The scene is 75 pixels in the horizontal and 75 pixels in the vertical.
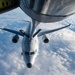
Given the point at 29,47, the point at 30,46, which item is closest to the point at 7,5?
the point at 30,46

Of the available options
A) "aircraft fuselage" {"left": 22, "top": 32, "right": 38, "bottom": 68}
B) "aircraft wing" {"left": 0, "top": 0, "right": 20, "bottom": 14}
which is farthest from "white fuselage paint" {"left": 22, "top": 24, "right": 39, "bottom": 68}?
"aircraft wing" {"left": 0, "top": 0, "right": 20, "bottom": 14}

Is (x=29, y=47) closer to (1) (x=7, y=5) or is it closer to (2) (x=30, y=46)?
(2) (x=30, y=46)

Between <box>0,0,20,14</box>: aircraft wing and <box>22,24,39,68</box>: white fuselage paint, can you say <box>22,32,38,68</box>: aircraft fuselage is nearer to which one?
<box>22,24,39,68</box>: white fuselage paint

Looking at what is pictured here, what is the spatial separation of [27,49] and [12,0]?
16292 millimetres

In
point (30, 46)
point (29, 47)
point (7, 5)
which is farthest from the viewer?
point (29, 47)

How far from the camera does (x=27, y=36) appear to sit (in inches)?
1179

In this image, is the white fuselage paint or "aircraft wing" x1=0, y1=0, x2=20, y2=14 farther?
the white fuselage paint

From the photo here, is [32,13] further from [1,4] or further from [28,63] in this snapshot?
[28,63]

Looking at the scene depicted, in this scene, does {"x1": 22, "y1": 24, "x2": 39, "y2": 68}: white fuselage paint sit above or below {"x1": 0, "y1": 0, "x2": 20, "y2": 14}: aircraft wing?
below

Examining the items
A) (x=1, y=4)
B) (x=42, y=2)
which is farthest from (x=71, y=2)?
(x=1, y=4)

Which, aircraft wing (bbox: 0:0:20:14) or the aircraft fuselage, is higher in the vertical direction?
aircraft wing (bbox: 0:0:20:14)

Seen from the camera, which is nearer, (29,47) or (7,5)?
(7,5)

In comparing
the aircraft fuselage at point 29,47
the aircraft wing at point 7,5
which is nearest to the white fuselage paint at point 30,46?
the aircraft fuselage at point 29,47

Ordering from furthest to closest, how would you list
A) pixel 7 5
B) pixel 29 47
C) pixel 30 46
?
1. pixel 29 47
2. pixel 30 46
3. pixel 7 5
